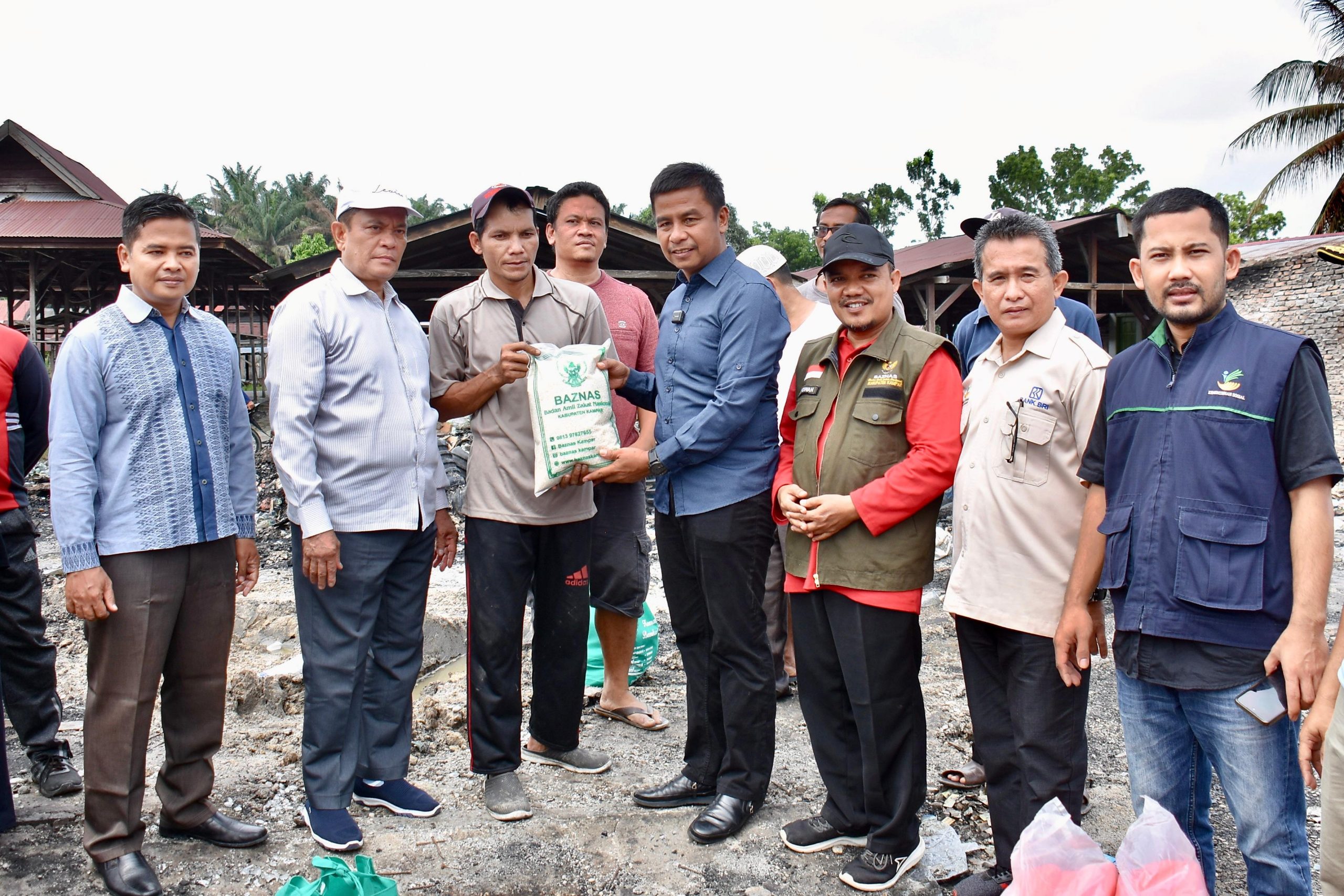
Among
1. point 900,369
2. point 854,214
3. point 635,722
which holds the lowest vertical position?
point 635,722

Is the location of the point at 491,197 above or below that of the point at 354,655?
above

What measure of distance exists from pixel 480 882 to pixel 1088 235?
14.1 m

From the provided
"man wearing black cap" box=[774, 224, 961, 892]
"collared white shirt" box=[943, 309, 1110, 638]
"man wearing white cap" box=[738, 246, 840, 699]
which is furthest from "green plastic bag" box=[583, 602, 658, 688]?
"collared white shirt" box=[943, 309, 1110, 638]

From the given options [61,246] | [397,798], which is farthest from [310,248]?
[397,798]

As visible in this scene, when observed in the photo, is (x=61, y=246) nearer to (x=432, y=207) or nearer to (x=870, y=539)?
(x=870, y=539)

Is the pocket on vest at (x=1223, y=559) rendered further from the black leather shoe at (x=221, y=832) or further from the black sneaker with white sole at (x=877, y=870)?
the black leather shoe at (x=221, y=832)

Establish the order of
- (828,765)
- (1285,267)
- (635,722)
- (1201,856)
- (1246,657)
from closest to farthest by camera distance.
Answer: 1. (1246,657)
2. (1201,856)
3. (828,765)
4. (635,722)
5. (1285,267)

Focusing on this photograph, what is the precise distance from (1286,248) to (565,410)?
15.3 meters

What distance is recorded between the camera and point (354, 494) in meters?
3.06

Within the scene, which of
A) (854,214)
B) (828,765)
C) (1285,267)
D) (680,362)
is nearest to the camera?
(828,765)

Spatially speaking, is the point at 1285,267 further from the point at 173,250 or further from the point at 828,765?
the point at 173,250

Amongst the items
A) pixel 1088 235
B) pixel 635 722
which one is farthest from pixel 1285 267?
pixel 635 722

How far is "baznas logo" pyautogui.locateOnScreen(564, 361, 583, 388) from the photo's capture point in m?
3.19

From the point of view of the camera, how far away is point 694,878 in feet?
9.34
